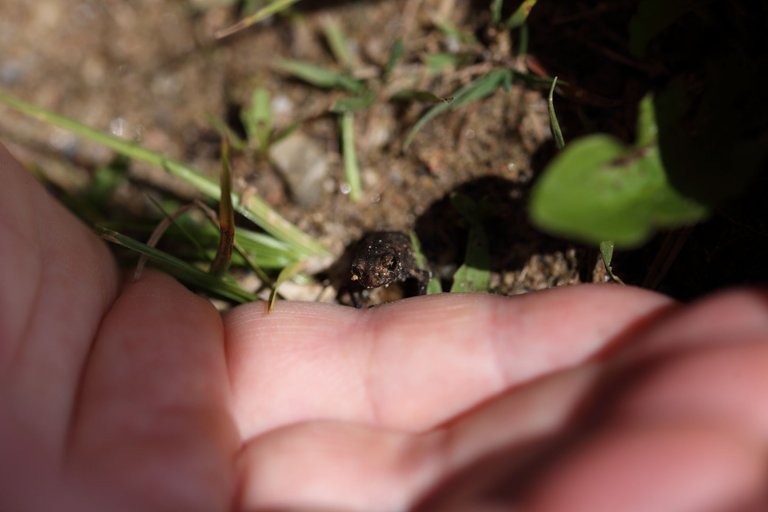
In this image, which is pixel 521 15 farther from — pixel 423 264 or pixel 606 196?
pixel 606 196

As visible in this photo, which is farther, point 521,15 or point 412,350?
point 521,15

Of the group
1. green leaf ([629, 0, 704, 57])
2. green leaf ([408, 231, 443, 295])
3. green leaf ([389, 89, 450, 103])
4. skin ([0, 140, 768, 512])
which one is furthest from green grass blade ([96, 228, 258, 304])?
green leaf ([629, 0, 704, 57])

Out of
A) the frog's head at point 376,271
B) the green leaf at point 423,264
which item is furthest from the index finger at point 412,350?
the green leaf at point 423,264

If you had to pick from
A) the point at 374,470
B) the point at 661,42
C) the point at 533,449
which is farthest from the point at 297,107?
the point at 533,449

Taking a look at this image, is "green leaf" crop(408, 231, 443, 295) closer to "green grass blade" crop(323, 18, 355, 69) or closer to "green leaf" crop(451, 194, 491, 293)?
"green leaf" crop(451, 194, 491, 293)

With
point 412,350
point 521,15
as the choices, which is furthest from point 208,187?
point 521,15

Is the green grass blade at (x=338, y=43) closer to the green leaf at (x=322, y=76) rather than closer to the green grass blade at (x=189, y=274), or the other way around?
the green leaf at (x=322, y=76)

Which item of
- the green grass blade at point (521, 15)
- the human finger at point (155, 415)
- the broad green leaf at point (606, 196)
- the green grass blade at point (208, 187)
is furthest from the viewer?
the green grass blade at point (208, 187)
